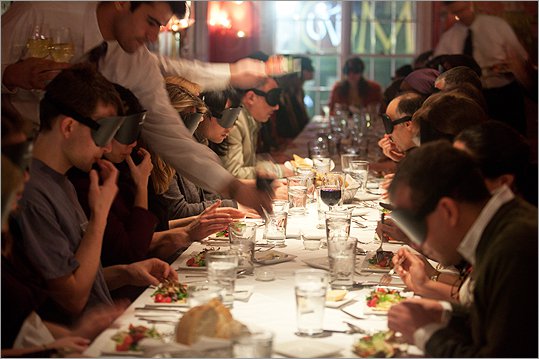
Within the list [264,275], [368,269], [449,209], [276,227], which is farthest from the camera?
[276,227]

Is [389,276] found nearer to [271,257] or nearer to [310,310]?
[271,257]

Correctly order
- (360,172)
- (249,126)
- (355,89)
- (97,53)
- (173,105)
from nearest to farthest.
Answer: (97,53), (173,105), (360,172), (249,126), (355,89)

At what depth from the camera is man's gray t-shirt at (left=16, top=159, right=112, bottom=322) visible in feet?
→ 8.43

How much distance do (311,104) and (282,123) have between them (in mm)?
3957

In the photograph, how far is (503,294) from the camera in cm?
201

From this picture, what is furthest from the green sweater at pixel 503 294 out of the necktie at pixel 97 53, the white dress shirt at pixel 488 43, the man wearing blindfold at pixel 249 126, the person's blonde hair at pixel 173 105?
the white dress shirt at pixel 488 43

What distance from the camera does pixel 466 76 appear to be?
4930 millimetres

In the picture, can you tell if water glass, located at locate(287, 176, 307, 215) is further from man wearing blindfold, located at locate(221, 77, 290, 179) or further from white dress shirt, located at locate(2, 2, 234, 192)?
man wearing blindfold, located at locate(221, 77, 290, 179)

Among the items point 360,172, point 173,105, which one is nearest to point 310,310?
point 173,105

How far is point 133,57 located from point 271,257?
3.28ft

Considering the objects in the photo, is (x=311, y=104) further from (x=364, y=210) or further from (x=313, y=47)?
(x=364, y=210)

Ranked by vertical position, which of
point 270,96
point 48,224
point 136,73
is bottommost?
point 48,224

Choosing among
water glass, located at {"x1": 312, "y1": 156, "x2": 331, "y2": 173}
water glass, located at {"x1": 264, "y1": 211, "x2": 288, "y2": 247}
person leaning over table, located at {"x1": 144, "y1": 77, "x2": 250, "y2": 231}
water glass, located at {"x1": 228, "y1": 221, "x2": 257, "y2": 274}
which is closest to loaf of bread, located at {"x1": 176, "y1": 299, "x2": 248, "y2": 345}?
water glass, located at {"x1": 228, "y1": 221, "x2": 257, "y2": 274}

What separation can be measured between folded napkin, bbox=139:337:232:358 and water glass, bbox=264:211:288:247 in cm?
158
